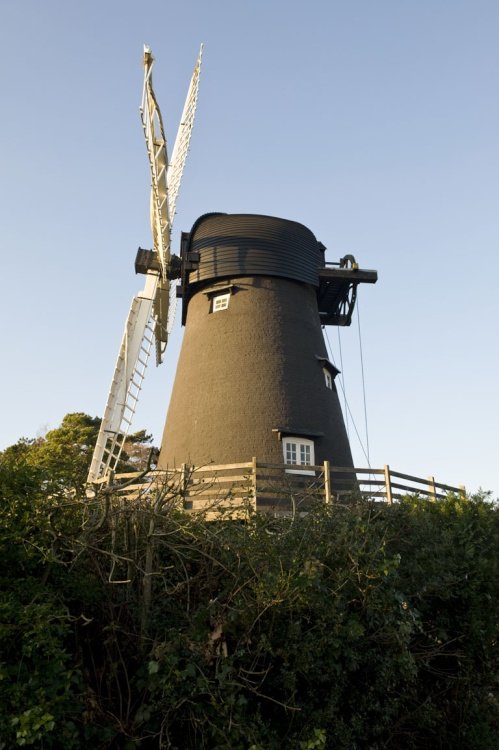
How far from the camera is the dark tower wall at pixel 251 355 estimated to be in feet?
44.7

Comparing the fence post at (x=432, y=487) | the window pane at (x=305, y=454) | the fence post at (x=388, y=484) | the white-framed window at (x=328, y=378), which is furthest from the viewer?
the white-framed window at (x=328, y=378)

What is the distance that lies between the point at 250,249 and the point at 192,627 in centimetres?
1145

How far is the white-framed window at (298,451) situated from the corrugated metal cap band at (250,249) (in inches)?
165

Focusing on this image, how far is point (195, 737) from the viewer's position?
4852mm

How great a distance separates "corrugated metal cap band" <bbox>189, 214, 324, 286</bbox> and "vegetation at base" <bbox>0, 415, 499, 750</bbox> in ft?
32.0

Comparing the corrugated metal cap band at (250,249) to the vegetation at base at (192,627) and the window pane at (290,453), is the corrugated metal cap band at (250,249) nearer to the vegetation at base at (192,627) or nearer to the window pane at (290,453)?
the window pane at (290,453)

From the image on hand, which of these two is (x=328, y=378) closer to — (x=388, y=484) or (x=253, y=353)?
(x=253, y=353)

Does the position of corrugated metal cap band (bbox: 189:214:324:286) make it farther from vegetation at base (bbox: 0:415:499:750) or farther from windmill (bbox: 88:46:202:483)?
vegetation at base (bbox: 0:415:499:750)

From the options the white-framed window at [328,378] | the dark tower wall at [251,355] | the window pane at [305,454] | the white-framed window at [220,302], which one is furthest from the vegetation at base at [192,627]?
the white-framed window at [220,302]

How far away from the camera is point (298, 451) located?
13508 millimetres

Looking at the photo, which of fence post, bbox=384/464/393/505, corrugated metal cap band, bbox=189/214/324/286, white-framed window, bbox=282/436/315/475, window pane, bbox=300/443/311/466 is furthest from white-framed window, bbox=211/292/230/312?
fence post, bbox=384/464/393/505

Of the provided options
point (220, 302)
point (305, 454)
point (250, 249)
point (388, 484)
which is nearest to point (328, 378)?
point (305, 454)

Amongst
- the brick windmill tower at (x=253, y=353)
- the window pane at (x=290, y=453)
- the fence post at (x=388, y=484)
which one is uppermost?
the brick windmill tower at (x=253, y=353)

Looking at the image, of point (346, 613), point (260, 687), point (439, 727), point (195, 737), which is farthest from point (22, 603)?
point (439, 727)
